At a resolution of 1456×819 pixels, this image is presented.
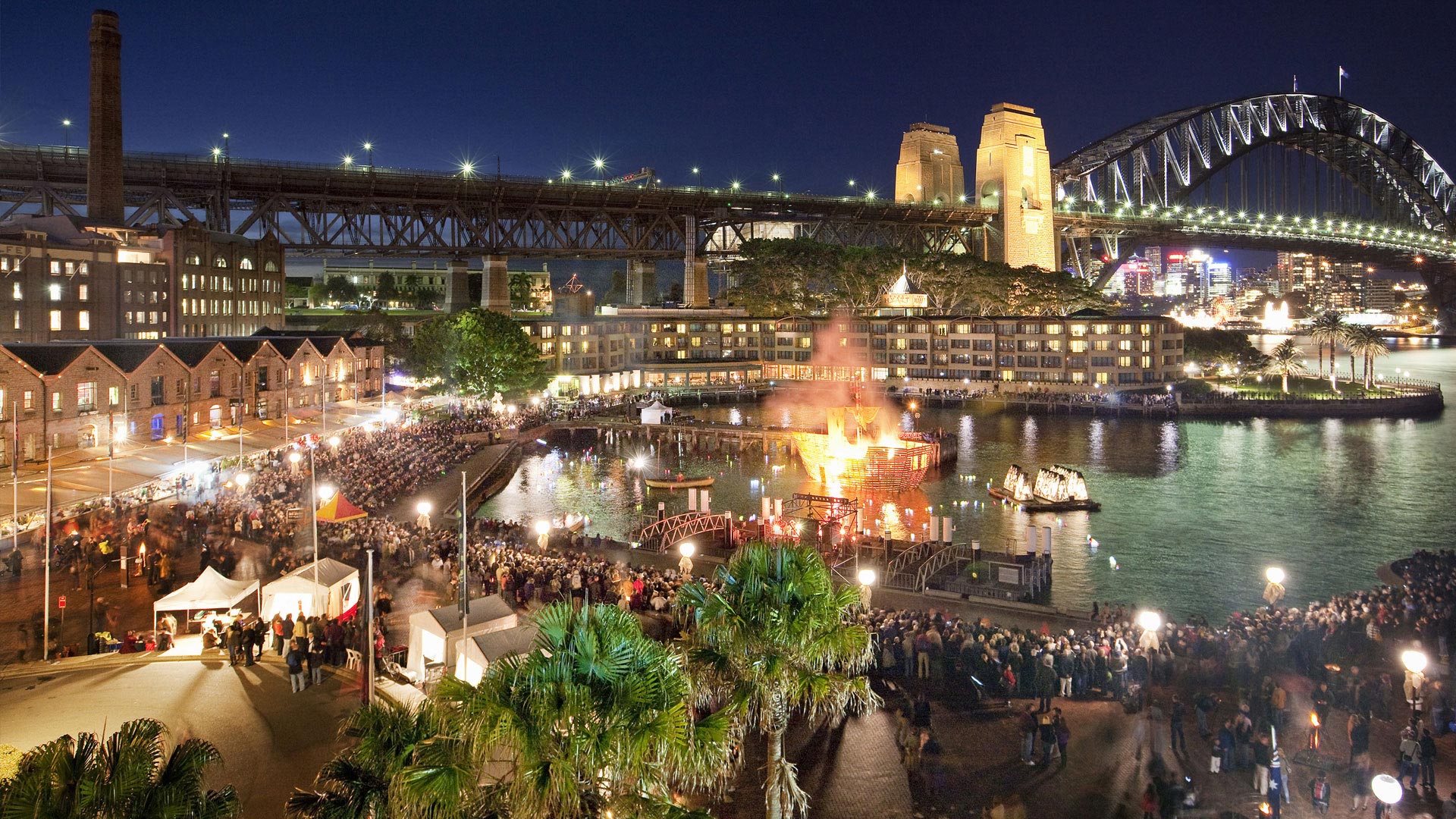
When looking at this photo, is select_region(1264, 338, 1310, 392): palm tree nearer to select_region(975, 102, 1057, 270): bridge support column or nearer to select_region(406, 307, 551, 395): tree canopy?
select_region(975, 102, 1057, 270): bridge support column

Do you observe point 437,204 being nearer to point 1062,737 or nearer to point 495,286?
point 495,286

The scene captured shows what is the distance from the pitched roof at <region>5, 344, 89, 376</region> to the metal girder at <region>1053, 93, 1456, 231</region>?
11095cm

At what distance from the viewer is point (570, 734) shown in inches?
277

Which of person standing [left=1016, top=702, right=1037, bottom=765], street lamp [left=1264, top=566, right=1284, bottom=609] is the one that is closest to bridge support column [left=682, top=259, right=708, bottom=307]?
street lamp [left=1264, top=566, right=1284, bottom=609]

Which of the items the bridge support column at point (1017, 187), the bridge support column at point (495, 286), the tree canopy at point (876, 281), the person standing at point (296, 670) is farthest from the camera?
the bridge support column at point (1017, 187)

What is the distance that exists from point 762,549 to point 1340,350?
16840cm

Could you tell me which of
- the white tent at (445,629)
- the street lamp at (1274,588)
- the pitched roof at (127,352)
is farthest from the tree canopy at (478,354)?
the white tent at (445,629)

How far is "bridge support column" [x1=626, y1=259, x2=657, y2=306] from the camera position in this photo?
9325 cm

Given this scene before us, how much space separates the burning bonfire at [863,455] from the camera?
132 ft

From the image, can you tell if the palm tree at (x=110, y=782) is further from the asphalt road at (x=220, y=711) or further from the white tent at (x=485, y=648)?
the white tent at (x=485, y=648)

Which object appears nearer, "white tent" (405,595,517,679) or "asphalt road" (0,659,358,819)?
"asphalt road" (0,659,358,819)

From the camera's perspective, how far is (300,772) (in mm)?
11102

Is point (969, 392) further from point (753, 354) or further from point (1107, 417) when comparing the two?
point (753, 354)

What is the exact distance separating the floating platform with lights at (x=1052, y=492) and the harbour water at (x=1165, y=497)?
0.74 meters
